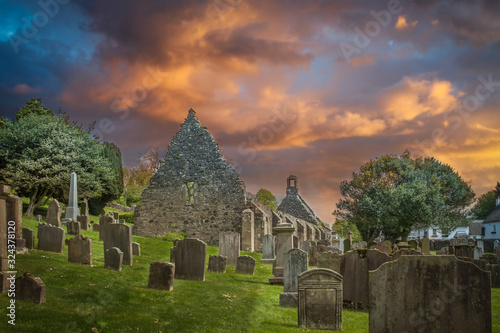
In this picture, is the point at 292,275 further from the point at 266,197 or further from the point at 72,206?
the point at 266,197

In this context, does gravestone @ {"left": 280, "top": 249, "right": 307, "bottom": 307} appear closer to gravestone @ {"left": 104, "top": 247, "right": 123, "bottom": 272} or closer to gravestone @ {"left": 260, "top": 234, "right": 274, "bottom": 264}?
gravestone @ {"left": 104, "top": 247, "right": 123, "bottom": 272}

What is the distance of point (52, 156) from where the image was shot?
107 ft

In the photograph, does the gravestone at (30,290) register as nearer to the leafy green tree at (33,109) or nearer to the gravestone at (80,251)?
the gravestone at (80,251)

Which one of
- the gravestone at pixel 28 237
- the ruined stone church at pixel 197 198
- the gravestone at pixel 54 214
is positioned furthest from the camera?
the ruined stone church at pixel 197 198

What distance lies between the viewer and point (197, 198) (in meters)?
30.6

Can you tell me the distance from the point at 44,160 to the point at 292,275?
2589 cm

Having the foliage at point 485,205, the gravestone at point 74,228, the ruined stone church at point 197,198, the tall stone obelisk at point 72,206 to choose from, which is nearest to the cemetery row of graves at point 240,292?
the gravestone at point 74,228

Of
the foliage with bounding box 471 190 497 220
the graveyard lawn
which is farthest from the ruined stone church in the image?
the foliage with bounding box 471 190 497 220

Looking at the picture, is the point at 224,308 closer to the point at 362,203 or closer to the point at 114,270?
the point at 114,270

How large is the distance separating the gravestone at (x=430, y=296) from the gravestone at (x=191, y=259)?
7582mm

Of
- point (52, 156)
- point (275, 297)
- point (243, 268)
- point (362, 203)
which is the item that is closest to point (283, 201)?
point (362, 203)

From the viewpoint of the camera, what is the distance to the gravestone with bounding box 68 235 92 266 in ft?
44.0

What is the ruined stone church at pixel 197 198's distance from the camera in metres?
29.8

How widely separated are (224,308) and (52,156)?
86.4ft
